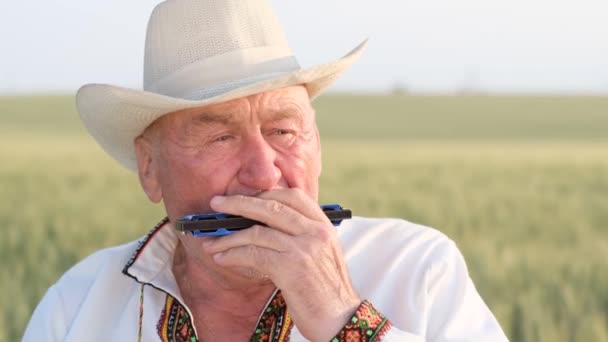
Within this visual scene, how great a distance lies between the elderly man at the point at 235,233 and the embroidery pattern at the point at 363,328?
0.17ft

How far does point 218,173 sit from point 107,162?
40.1 feet

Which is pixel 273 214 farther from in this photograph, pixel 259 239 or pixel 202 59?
pixel 202 59

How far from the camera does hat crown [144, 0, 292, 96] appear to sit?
110 inches

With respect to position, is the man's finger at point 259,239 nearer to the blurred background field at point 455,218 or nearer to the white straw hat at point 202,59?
the white straw hat at point 202,59

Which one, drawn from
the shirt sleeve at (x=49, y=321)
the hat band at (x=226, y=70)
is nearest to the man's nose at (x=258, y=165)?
the hat band at (x=226, y=70)

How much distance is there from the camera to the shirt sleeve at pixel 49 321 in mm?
2771

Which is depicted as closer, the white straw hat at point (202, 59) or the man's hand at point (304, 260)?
the man's hand at point (304, 260)

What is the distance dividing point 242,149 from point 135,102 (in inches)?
13.8

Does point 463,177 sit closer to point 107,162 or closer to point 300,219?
point 107,162

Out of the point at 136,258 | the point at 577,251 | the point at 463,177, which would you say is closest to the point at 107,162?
the point at 463,177

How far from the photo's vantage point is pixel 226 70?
2.75 m

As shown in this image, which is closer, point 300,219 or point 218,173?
point 300,219

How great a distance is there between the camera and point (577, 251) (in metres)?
7.60

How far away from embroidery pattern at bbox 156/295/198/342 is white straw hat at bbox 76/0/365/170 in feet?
1.62
